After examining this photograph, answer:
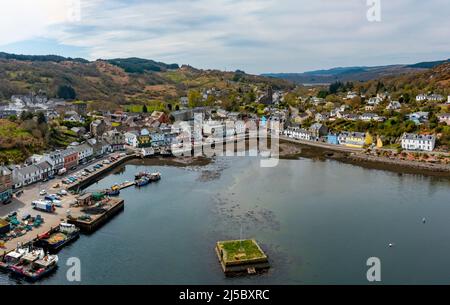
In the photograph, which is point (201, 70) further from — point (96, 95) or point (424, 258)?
point (424, 258)

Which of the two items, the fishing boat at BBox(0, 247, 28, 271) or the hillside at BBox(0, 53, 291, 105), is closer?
the fishing boat at BBox(0, 247, 28, 271)

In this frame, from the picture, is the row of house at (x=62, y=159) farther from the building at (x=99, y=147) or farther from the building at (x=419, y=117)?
the building at (x=419, y=117)

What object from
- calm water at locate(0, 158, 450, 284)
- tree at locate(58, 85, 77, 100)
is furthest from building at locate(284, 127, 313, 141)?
tree at locate(58, 85, 77, 100)

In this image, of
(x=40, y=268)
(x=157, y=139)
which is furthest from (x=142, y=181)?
(x=157, y=139)

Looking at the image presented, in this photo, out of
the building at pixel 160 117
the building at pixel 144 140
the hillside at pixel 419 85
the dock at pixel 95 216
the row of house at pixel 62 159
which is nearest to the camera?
the dock at pixel 95 216

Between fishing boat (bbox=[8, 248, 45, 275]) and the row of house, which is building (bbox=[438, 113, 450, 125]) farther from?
fishing boat (bbox=[8, 248, 45, 275])

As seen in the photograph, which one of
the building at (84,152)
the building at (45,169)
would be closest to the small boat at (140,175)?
the building at (45,169)
